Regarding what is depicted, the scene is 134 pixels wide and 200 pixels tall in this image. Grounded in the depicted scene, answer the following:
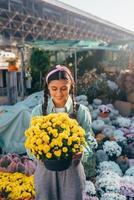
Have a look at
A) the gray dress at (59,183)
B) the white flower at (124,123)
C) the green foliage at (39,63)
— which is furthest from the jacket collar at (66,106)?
the green foliage at (39,63)

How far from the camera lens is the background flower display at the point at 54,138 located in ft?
7.05

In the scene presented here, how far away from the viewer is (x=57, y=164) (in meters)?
2.14

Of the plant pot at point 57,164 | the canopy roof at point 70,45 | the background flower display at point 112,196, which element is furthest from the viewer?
the canopy roof at point 70,45

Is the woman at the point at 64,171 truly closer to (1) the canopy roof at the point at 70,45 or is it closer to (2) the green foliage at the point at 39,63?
(1) the canopy roof at the point at 70,45

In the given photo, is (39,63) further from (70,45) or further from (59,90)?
(59,90)

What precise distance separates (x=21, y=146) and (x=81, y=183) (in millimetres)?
3838

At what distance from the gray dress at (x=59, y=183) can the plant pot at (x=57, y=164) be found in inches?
3.9

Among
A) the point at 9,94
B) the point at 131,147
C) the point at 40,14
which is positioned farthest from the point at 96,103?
the point at 40,14

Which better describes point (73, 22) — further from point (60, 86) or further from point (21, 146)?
point (60, 86)

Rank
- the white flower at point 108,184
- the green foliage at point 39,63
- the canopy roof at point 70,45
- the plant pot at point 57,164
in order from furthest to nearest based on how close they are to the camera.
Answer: the green foliage at point 39,63
the canopy roof at point 70,45
the white flower at point 108,184
the plant pot at point 57,164

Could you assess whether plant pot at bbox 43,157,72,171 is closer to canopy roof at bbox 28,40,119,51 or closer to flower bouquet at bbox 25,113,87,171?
flower bouquet at bbox 25,113,87,171

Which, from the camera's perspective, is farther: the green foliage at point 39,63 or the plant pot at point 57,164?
the green foliage at point 39,63

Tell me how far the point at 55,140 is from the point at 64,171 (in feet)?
0.85

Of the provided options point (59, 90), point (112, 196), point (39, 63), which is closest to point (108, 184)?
point (112, 196)
